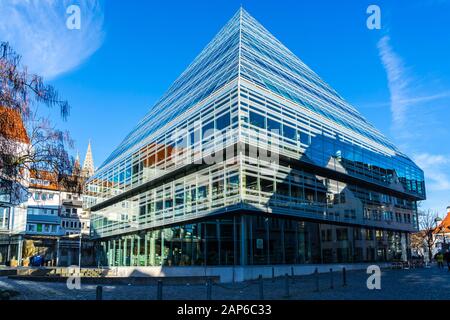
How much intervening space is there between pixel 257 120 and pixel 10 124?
18149 mm

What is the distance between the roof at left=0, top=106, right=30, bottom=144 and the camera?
41.1 ft

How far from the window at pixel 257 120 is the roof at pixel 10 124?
17.1 m

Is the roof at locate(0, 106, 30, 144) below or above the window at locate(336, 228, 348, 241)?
above

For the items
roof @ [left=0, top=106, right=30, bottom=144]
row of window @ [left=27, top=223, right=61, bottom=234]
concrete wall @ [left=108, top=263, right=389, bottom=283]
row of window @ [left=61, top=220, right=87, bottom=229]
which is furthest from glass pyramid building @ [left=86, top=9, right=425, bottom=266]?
row of window @ [left=61, top=220, right=87, bottom=229]

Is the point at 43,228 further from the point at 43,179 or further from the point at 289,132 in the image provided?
the point at 43,179

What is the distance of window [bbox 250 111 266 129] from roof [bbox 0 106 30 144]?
1712 cm

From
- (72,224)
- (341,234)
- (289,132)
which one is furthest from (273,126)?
(72,224)

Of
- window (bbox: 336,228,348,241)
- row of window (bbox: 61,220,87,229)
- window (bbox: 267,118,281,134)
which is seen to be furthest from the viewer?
row of window (bbox: 61,220,87,229)

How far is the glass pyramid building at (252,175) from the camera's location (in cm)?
2834

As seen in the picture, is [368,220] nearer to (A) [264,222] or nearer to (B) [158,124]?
(A) [264,222]

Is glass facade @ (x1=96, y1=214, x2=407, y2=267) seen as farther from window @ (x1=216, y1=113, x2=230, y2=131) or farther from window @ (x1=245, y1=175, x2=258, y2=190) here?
window @ (x1=216, y1=113, x2=230, y2=131)

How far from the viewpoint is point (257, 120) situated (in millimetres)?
28625

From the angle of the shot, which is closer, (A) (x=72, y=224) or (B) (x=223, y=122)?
(B) (x=223, y=122)
